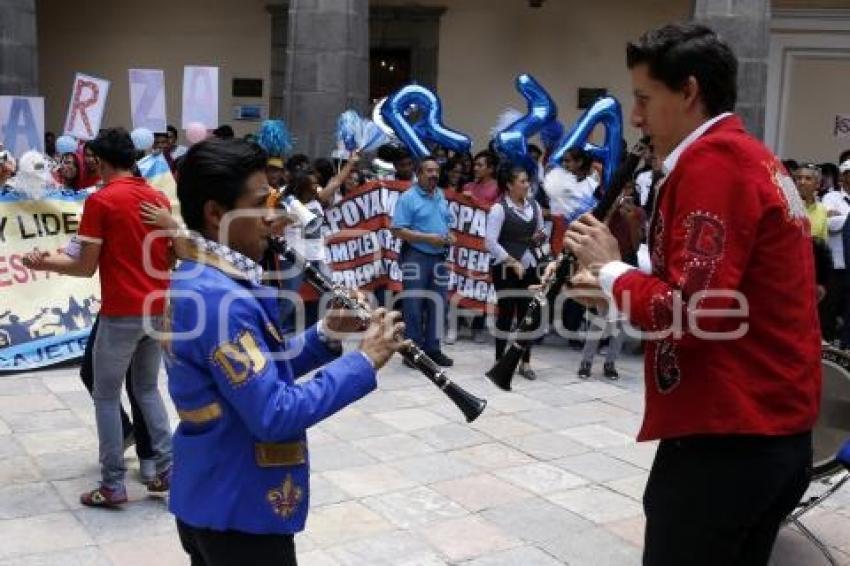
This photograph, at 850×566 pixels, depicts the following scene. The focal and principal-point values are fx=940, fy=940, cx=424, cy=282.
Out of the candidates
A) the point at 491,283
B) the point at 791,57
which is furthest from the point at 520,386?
the point at 791,57

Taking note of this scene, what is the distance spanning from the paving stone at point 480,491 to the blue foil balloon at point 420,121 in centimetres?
499

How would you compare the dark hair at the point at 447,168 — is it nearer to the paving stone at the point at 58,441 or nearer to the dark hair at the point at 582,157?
the dark hair at the point at 582,157

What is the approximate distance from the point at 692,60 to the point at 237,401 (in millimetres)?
1348

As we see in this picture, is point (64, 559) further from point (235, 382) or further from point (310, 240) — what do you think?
point (310, 240)

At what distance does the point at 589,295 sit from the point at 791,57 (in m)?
13.0

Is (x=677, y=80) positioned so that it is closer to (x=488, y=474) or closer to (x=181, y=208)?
(x=181, y=208)

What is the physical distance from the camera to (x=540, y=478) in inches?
212

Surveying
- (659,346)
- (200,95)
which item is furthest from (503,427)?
(200,95)

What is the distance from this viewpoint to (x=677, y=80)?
2.27m

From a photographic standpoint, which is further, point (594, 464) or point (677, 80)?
point (594, 464)

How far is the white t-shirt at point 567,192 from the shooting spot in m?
8.93

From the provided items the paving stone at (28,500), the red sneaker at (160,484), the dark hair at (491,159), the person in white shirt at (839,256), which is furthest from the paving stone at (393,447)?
the dark hair at (491,159)

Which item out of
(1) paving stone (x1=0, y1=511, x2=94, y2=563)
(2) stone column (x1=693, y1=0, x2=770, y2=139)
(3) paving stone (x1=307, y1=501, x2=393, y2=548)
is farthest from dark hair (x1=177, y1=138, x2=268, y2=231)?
(2) stone column (x1=693, y1=0, x2=770, y2=139)

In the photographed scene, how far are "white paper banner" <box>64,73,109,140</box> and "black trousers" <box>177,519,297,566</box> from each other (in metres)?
7.32
